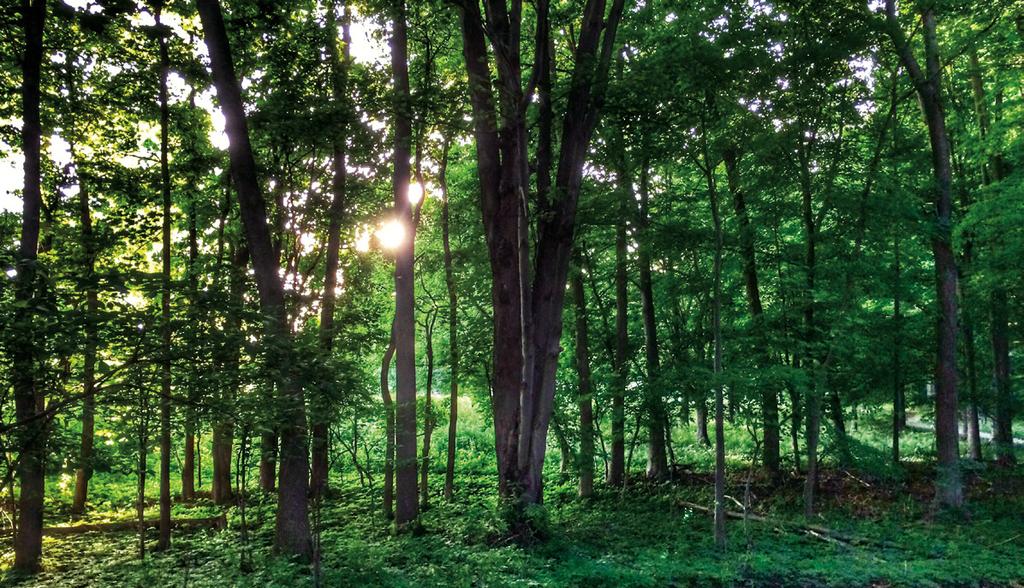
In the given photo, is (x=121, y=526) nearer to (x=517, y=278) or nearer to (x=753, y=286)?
(x=517, y=278)

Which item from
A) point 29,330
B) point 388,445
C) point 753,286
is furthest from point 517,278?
point 753,286

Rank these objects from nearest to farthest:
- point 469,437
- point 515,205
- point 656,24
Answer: point 515,205 → point 656,24 → point 469,437

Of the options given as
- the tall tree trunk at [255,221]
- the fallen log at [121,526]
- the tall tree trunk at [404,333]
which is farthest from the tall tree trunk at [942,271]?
the fallen log at [121,526]

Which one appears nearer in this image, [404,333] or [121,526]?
[404,333]

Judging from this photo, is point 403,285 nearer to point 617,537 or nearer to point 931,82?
point 617,537

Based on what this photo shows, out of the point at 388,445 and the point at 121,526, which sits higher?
the point at 388,445

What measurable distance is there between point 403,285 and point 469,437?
42.4 ft

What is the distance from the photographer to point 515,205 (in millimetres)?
8883

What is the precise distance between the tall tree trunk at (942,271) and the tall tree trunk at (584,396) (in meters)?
6.25

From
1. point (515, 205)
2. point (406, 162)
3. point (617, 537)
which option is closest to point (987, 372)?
point (617, 537)

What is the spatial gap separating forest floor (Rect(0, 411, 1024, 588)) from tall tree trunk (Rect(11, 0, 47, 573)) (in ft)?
2.37

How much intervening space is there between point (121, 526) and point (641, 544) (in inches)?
410

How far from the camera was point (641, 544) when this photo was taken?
28.8 feet

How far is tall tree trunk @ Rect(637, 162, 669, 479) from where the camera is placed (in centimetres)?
1147
